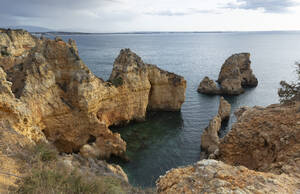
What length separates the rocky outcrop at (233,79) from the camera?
1602 inches

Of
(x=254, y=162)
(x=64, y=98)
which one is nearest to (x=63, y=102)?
(x=64, y=98)

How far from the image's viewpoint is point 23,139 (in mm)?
9227

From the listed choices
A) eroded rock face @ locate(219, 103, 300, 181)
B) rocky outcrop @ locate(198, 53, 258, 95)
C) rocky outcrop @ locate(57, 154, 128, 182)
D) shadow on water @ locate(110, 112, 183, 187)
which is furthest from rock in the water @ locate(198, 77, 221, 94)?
eroded rock face @ locate(219, 103, 300, 181)

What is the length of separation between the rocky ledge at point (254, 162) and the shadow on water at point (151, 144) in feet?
27.0

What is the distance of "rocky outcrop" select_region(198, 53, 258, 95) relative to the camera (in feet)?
133

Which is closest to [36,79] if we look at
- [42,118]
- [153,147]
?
[42,118]

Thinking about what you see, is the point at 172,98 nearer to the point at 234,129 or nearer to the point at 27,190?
the point at 234,129

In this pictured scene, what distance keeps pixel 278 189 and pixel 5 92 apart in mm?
12904

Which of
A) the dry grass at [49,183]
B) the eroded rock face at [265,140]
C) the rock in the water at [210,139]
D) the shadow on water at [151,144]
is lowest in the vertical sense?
the shadow on water at [151,144]

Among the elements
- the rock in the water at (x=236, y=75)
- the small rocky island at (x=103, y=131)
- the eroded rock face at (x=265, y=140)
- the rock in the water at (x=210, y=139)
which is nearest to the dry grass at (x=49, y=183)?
the small rocky island at (x=103, y=131)

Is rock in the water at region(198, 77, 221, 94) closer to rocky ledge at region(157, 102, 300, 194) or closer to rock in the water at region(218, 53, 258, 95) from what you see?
rock in the water at region(218, 53, 258, 95)

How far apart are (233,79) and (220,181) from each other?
4054 cm

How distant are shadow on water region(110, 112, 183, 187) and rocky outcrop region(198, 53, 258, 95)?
42.9 feet

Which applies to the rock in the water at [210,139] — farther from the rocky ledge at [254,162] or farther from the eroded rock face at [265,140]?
the eroded rock face at [265,140]
